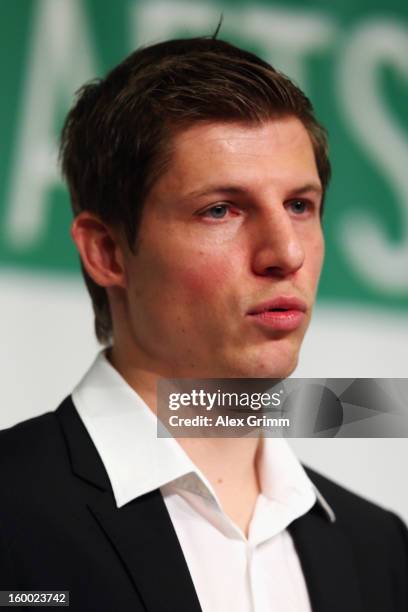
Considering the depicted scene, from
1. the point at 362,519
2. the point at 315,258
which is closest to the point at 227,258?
the point at 315,258

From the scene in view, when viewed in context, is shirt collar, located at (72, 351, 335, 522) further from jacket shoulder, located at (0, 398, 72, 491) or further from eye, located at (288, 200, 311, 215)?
eye, located at (288, 200, 311, 215)

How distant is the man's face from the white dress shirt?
9 cm

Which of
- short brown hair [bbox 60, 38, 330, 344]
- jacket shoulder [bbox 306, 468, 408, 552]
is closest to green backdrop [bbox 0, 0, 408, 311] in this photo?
short brown hair [bbox 60, 38, 330, 344]

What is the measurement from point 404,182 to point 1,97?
935 mm

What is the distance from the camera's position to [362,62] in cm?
225

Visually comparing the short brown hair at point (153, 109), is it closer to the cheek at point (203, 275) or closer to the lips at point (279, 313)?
the cheek at point (203, 275)

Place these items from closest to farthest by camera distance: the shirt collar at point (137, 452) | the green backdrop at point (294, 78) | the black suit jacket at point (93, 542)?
the black suit jacket at point (93, 542), the shirt collar at point (137, 452), the green backdrop at point (294, 78)

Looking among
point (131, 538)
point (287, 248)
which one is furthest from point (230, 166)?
point (131, 538)

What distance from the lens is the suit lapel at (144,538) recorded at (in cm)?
115

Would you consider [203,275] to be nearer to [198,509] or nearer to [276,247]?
[276,247]

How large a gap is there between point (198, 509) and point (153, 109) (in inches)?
21.8

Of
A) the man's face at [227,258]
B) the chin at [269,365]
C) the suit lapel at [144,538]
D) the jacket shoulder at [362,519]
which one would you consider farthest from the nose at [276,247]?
the jacket shoulder at [362,519]

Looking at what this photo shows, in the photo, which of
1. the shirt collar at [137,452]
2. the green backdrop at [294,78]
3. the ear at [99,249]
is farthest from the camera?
the green backdrop at [294,78]

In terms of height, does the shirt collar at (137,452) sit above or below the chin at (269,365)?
below
